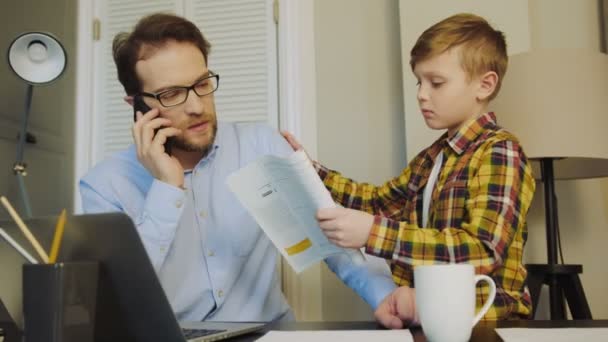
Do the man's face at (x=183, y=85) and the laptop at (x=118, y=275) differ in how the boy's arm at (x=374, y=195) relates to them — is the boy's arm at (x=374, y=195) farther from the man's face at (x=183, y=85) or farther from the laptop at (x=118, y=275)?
the laptop at (x=118, y=275)

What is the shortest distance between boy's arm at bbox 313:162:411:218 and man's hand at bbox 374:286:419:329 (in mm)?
551

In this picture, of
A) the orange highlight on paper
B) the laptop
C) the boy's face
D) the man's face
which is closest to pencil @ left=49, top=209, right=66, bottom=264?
the laptop

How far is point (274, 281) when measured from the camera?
1.46 meters

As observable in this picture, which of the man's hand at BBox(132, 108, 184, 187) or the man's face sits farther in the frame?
the man's face

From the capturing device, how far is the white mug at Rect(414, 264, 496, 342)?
2.35 ft

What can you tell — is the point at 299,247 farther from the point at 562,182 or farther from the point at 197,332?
the point at 562,182

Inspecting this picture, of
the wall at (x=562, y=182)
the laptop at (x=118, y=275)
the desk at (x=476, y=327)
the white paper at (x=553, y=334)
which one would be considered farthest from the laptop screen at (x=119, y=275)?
the wall at (x=562, y=182)

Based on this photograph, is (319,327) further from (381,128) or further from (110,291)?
(381,128)

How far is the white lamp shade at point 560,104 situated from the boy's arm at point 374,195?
407 millimetres

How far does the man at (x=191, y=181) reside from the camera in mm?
1327

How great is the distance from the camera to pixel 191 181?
1.45m

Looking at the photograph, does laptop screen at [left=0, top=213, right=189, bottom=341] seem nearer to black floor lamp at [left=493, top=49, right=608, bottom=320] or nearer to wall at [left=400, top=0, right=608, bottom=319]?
black floor lamp at [left=493, top=49, right=608, bottom=320]

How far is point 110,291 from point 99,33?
2.10m

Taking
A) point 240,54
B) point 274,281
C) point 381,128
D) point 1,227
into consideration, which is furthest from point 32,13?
point 1,227
